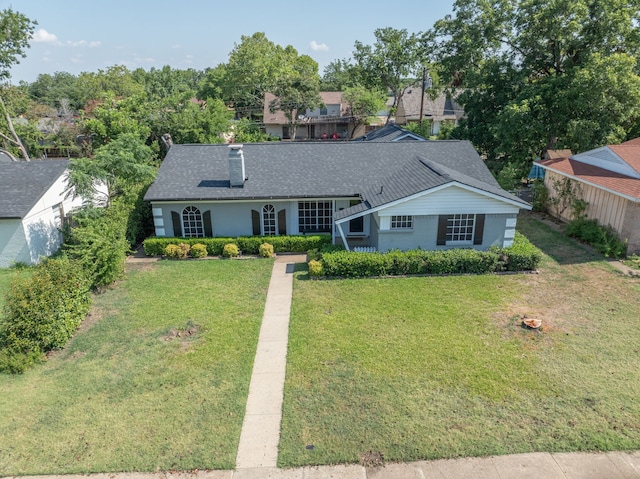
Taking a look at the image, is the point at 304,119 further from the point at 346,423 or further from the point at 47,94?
the point at 47,94

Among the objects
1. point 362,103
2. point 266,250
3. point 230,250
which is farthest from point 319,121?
point 230,250

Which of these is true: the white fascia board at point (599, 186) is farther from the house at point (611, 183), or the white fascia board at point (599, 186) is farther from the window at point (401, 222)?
the window at point (401, 222)

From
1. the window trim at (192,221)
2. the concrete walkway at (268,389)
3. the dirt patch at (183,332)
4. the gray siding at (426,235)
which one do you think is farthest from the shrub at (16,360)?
the gray siding at (426,235)

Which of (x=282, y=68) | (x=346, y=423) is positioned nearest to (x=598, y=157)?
(x=346, y=423)

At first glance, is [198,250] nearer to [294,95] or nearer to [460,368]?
[460,368]

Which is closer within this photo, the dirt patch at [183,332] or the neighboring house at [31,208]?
the dirt patch at [183,332]

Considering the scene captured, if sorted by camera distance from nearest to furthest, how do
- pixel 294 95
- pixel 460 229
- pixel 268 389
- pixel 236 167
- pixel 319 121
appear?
pixel 268 389, pixel 460 229, pixel 236 167, pixel 294 95, pixel 319 121
